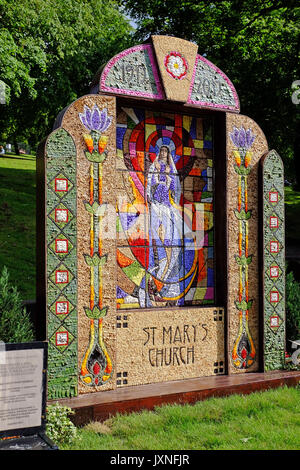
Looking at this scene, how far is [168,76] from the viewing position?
18.8 feet

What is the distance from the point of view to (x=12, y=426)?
3.73 metres

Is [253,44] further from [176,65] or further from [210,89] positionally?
[176,65]

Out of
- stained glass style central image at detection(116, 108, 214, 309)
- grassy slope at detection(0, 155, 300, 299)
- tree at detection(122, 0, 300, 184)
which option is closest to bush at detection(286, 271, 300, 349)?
stained glass style central image at detection(116, 108, 214, 309)

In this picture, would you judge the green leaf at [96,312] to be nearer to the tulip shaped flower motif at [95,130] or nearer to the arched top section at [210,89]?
the tulip shaped flower motif at [95,130]

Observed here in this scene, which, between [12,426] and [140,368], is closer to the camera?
[12,426]

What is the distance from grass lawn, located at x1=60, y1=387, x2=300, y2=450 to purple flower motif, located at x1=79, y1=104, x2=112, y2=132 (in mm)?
3056

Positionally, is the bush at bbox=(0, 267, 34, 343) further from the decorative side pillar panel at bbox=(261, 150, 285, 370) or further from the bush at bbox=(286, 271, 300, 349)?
the bush at bbox=(286, 271, 300, 349)

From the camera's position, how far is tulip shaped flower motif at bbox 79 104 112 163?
5281mm

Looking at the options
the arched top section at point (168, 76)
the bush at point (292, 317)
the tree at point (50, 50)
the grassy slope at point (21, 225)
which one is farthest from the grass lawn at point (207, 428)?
the tree at point (50, 50)

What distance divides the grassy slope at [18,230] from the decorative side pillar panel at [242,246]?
6.27 metres

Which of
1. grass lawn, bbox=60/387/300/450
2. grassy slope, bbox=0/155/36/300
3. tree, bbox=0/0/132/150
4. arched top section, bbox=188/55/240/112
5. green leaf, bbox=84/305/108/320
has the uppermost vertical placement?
tree, bbox=0/0/132/150
